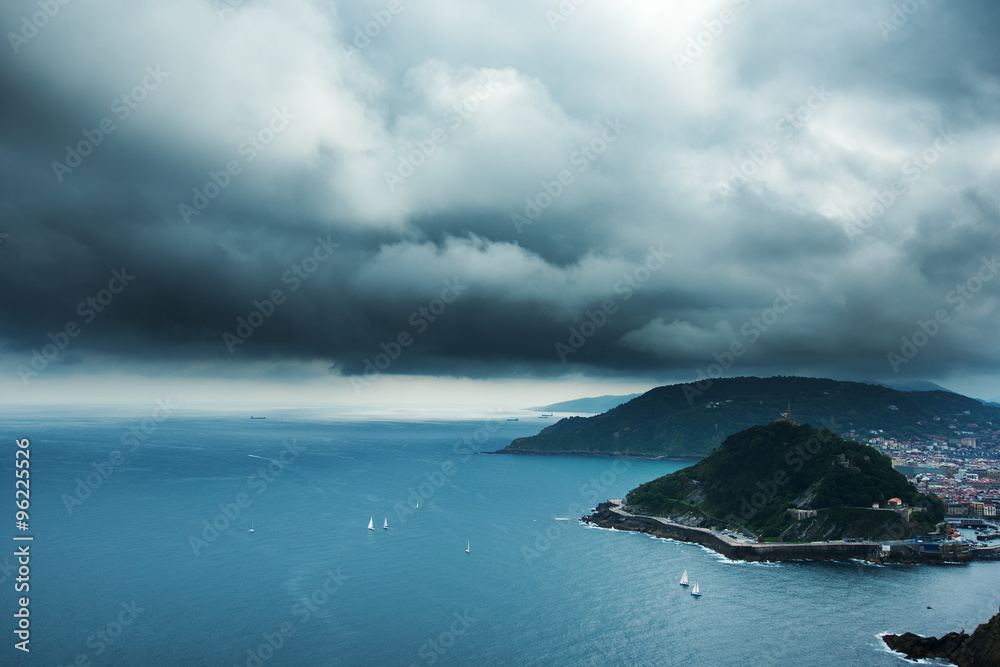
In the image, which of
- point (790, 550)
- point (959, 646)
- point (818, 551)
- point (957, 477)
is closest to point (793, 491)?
point (818, 551)

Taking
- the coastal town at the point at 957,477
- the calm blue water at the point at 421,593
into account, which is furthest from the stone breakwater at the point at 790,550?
the coastal town at the point at 957,477

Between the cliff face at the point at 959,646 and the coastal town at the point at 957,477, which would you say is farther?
the coastal town at the point at 957,477

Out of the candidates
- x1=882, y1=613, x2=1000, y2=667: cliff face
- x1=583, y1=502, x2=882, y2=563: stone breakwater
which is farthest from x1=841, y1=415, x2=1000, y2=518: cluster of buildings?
x1=882, y1=613, x2=1000, y2=667: cliff face

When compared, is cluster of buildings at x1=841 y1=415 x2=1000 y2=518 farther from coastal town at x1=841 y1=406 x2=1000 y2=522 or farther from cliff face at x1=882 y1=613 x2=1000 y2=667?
cliff face at x1=882 y1=613 x2=1000 y2=667

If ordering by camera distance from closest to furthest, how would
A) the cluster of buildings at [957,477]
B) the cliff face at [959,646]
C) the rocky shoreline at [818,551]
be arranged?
the cliff face at [959,646] < the rocky shoreline at [818,551] < the cluster of buildings at [957,477]

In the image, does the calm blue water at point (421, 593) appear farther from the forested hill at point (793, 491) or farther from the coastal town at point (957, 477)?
the coastal town at point (957, 477)

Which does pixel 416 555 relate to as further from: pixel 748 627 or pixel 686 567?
pixel 748 627
